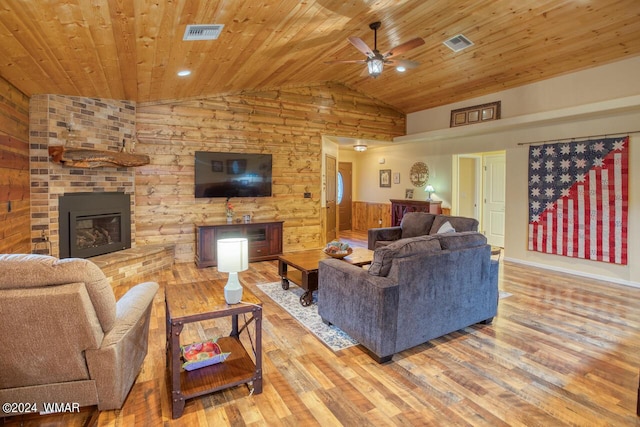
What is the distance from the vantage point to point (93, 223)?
505 centimetres

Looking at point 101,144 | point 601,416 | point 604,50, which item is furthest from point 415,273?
point 101,144

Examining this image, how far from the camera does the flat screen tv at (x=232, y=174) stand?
20.1 ft

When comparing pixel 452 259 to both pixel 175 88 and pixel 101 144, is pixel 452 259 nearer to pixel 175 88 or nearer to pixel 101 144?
pixel 175 88

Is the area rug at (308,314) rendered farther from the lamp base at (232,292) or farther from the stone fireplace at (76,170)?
the stone fireplace at (76,170)

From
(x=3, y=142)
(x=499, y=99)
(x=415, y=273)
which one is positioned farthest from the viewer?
(x=499, y=99)

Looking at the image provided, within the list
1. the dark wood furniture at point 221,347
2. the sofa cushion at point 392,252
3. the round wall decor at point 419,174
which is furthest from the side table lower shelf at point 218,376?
the round wall decor at point 419,174

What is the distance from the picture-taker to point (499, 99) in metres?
6.34

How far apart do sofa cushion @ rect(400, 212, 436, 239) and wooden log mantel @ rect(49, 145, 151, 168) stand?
14.5 ft

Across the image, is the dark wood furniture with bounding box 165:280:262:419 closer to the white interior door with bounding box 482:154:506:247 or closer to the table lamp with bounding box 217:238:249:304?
the table lamp with bounding box 217:238:249:304

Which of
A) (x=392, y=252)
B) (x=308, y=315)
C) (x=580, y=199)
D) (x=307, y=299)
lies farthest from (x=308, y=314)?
(x=580, y=199)

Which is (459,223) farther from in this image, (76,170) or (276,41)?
(76,170)

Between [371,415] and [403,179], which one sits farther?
[403,179]

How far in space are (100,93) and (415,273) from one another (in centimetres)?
471

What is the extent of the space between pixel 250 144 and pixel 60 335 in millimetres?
5156
